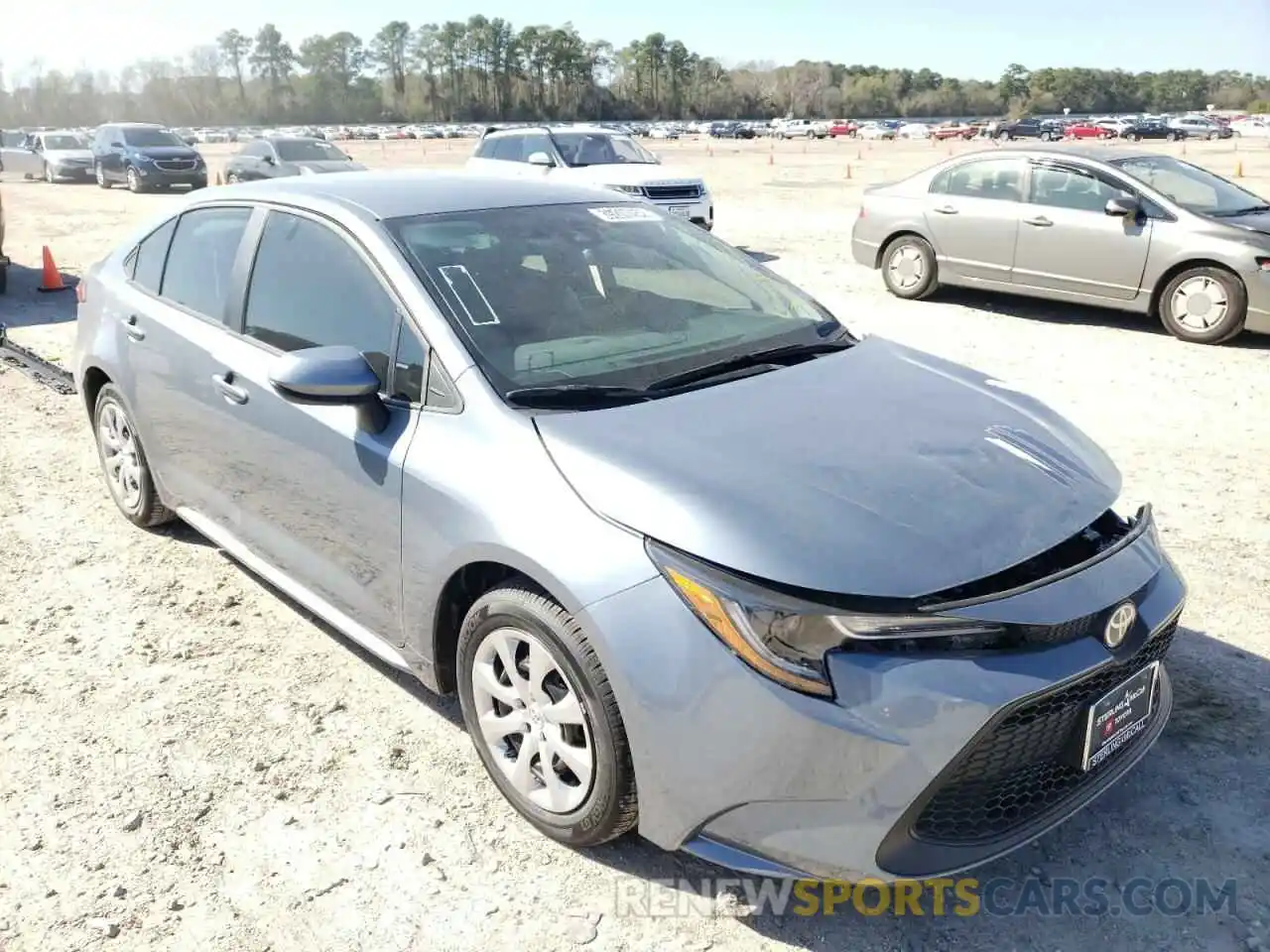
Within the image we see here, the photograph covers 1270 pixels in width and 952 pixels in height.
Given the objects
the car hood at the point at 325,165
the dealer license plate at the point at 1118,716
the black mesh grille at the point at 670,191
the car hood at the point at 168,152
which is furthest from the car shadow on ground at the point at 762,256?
the car hood at the point at 168,152

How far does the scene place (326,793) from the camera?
3104 mm

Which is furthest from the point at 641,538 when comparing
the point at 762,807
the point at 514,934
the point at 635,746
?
the point at 514,934

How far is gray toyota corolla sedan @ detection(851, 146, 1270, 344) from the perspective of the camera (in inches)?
336

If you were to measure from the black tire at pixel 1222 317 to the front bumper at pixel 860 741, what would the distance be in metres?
7.15

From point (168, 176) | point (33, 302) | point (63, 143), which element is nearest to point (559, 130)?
point (33, 302)

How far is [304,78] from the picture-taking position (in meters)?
149

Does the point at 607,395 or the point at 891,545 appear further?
the point at 607,395

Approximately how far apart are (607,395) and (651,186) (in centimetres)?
1110

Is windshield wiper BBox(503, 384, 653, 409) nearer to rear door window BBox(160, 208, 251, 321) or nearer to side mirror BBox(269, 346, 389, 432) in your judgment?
side mirror BBox(269, 346, 389, 432)

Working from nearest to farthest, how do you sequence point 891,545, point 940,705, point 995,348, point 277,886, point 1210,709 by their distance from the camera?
point 940,705 → point 891,545 → point 277,886 → point 1210,709 → point 995,348

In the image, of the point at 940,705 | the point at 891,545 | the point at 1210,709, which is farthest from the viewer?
the point at 1210,709

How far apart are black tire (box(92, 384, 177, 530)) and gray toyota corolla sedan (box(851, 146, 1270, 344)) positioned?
784cm

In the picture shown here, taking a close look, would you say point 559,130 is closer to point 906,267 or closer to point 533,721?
point 906,267

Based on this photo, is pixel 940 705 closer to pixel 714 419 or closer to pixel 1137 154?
pixel 714 419
